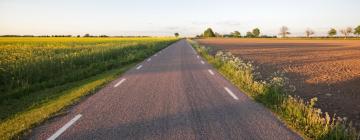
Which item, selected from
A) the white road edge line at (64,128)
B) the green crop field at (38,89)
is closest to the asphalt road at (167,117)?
the white road edge line at (64,128)

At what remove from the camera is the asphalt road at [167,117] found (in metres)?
4.62

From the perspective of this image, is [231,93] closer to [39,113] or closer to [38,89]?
[39,113]

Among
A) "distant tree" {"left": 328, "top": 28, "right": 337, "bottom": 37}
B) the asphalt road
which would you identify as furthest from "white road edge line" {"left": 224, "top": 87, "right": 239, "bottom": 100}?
"distant tree" {"left": 328, "top": 28, "right": 337, "bottom": 37}

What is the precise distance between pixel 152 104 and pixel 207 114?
1549 mm

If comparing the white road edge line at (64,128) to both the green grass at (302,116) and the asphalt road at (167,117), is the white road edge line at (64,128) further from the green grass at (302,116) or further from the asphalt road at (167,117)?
the green grass at (302,116)

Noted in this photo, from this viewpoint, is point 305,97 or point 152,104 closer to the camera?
point 152,104

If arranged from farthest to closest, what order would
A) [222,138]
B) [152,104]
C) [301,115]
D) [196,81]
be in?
1. [196,81]
2. [152,104]
3. [301,115]
4. [222,138]

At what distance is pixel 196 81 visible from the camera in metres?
9.92

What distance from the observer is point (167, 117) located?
5.54 metres

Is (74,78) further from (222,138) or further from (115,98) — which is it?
(222,138)

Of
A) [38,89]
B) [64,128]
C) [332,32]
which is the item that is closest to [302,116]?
[64,128]

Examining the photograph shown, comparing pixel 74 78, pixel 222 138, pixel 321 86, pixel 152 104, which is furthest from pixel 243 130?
pixel 74 78

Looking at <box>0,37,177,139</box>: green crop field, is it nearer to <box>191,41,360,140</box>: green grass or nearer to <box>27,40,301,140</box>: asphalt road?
<box>27,40,301,140</box>: asphalt road

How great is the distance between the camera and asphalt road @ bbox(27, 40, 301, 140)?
462 cm
